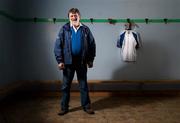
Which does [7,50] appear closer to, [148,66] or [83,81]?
[83,81]

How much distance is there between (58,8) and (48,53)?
0.85 meters

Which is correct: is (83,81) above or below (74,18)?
Answer: below

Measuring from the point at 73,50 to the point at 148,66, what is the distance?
81.7 inches

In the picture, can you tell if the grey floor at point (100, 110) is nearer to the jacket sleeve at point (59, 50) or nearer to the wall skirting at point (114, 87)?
the wall skirting at point (114, 87)

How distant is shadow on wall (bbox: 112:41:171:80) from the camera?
17.2 ft

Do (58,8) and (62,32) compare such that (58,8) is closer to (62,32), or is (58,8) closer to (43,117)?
(62,32)

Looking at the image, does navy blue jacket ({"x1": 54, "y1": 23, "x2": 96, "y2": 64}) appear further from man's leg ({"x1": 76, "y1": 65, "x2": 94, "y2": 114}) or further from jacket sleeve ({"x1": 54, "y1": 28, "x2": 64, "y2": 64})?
man's leg ({"x1": 76, "y1": 65, "x2": 94, "y2": 114})

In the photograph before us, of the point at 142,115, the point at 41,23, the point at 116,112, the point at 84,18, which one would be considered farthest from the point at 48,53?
the point at 142,115

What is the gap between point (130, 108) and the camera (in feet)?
13.7

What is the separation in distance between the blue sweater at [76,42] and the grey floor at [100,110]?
868 mm

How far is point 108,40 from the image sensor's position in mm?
5199

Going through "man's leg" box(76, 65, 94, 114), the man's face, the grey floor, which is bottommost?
the grey floor

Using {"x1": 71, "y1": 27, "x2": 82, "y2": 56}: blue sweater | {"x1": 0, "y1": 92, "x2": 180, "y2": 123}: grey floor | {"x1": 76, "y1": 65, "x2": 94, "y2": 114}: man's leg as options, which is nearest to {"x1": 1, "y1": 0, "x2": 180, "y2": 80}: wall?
→ {"x1": 0, "y1": 92, "x2": 180, "y2": 123}: grey floor

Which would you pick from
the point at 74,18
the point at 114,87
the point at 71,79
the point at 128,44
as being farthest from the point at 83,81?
the point at 128,44
